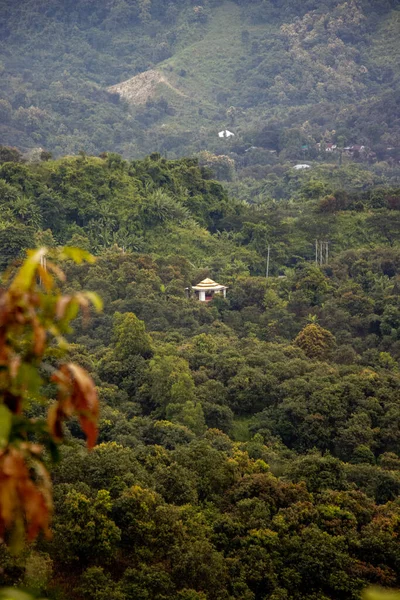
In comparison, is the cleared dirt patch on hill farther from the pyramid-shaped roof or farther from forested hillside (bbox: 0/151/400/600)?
the pyramid-shaped roof

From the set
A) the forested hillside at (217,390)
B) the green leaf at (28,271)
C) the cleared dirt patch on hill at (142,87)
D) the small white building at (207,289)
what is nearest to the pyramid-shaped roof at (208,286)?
the small white building at (207,289)

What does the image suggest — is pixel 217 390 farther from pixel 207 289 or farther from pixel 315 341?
pixel 207 289

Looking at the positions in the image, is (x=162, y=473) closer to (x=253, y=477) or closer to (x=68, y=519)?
(x=253, y=477)

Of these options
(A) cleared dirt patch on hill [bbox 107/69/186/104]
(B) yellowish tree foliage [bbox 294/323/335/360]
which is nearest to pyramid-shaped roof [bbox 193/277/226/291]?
(B) yellowish tree foliage [bbox 294/323/335/360]

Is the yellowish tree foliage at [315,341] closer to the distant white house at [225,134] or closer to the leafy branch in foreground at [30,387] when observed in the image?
the leafy branch in foreground at [30,387]

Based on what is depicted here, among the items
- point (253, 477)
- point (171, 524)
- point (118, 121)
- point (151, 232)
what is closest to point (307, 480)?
point (253, 477)

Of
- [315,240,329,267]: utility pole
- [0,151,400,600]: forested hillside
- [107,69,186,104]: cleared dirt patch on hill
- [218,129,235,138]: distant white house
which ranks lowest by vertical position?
[0,151,400,600]: forested hillside

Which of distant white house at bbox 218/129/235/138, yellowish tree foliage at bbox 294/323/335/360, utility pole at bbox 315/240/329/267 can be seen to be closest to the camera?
yellowish tree foliage at bbox 294/323/335/360
